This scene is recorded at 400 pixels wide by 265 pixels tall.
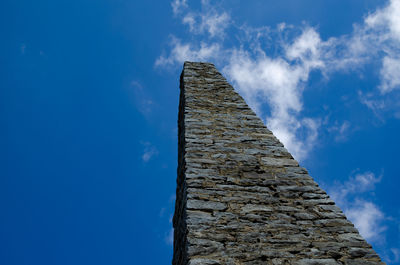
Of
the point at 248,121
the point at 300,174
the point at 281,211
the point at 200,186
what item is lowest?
the point at 281,211

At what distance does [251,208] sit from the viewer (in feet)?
9.48

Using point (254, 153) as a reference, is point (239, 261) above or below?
below

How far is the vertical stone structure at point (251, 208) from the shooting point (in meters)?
2.45

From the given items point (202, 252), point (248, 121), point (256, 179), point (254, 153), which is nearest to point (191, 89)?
point (248, 121)

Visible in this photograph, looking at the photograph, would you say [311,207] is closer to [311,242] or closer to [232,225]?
[311,242]

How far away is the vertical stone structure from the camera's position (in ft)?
8.03

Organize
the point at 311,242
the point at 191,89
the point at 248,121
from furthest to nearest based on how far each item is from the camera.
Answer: the point at 191,89 < the point at 248,121 < the point at 311,242

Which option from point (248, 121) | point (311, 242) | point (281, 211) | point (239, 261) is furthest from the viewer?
point (248, 121)

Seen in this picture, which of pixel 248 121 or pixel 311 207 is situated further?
pixel 248 121

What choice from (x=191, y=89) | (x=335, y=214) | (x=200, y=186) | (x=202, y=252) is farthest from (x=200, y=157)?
(x=191, y=89)

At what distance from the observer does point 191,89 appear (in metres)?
5.40

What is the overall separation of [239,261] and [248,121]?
2554 millimetres

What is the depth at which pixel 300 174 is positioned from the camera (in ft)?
11.5

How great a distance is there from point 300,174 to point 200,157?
1272 mm
